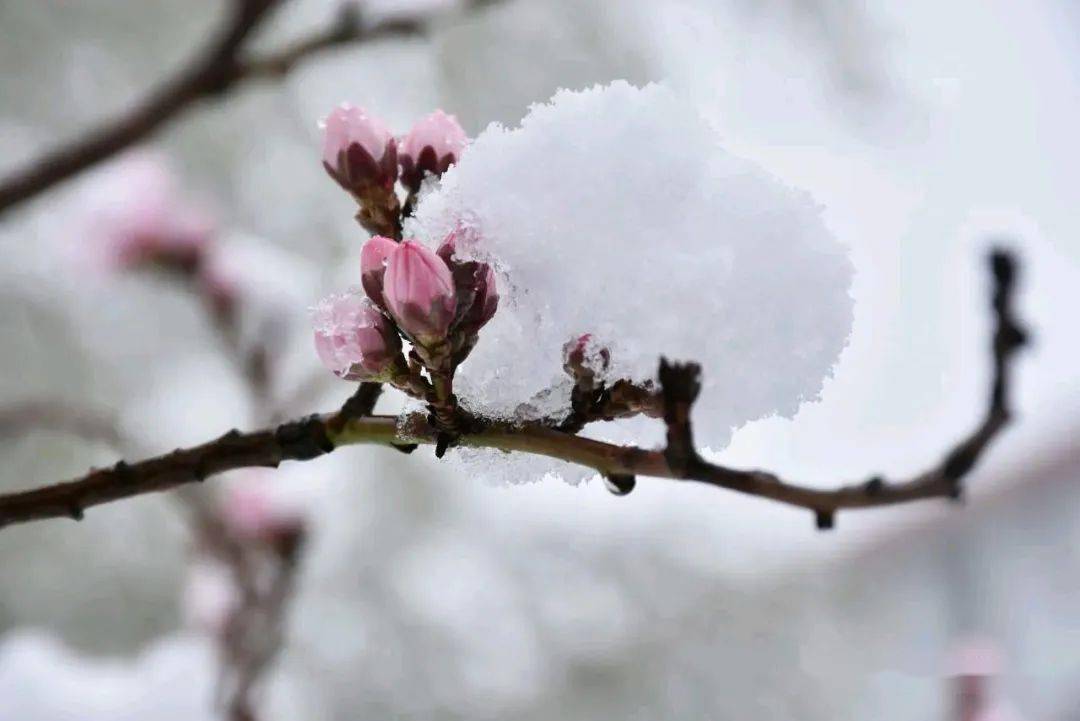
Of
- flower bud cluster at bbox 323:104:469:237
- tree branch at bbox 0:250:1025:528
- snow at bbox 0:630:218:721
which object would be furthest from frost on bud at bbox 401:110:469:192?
snow at bbox 0:630:218:721

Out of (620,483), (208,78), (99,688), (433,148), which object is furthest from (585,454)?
(99,688)

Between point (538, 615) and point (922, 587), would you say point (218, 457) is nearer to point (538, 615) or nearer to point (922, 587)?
point (538, 615)

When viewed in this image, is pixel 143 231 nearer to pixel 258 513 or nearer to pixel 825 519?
pixel 258 513

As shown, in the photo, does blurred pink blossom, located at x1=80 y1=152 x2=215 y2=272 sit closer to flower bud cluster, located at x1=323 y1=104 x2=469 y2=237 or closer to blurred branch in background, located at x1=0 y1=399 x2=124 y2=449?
blurred branch in background, located at x1=0 y1=399 x2=124 y2=449

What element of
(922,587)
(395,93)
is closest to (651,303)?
(395,93)

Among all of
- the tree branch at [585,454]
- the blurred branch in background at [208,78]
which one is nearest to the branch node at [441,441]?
the tree branch at [585,454]

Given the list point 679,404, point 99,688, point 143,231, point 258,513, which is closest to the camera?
point 679,404

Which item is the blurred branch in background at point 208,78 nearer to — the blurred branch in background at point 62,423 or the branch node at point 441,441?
the blurred branch in background at point 62,423
